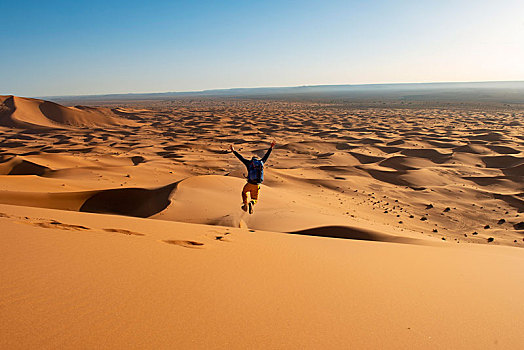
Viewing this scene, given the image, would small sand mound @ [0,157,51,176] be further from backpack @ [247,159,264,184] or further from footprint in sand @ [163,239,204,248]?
footprint in sand @ [163,239,204,248]

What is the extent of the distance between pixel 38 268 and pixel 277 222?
416 centimetres

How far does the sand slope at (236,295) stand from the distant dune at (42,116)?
1283 inches

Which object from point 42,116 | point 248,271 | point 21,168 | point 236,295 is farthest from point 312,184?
point 42,116

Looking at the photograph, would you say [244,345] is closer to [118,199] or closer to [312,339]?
[312,339]

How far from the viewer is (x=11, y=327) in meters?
1.83

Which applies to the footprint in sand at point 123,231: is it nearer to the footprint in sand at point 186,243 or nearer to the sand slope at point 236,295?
the sand slope at point 236,295

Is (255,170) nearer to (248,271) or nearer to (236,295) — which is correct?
(248,271)

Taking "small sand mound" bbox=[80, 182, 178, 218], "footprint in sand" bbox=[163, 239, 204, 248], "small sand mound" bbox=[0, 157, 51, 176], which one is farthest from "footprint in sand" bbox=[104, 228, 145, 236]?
A: "small sand mound" bbox=[0, 157, 51, 176]

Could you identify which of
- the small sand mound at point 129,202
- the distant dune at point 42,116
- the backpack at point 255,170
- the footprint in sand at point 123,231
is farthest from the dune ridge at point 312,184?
the distant dune at point 42,116

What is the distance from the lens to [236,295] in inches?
98.5

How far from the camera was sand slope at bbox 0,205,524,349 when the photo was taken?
195 cm

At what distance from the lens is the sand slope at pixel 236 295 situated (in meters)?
1.95

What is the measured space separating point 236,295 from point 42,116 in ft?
123

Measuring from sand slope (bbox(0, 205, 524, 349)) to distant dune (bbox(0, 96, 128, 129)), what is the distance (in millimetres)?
32581
